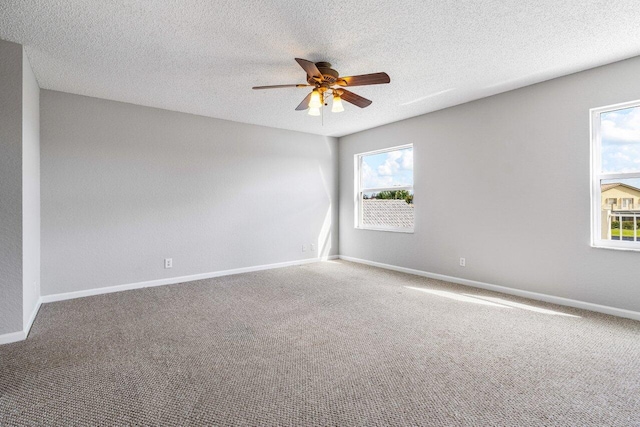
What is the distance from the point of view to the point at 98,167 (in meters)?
3.80

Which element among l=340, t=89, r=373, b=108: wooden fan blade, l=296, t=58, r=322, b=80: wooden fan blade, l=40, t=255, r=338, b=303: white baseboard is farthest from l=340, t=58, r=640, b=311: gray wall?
l=296, t=58, r=322, b=80: wooden fan blade

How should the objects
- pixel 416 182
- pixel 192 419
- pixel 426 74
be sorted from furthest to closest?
pixel 416 182 → pixel 426 74 → pixel 192 419

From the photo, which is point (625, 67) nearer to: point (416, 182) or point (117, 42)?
point (416, 182)

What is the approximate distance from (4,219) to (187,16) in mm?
2114

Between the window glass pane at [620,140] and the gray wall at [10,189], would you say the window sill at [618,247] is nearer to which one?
the window glass pane at [620,140]

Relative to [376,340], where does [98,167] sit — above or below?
above

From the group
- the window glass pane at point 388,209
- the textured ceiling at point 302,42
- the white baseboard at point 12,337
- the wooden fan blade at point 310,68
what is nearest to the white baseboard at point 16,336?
the white baseboard at point 12,337

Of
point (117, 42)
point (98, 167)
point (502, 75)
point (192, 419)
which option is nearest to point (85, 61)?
point (117, 42)

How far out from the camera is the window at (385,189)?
5.00 m

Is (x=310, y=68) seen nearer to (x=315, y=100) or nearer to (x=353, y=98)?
(x=315, y=100)

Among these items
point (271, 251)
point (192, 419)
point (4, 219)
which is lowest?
point (192, 419)

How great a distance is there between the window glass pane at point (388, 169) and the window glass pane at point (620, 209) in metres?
2.32

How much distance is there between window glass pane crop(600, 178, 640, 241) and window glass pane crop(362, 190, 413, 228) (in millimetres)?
2280

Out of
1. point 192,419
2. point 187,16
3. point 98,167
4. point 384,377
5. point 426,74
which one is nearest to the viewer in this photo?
point 192,419
